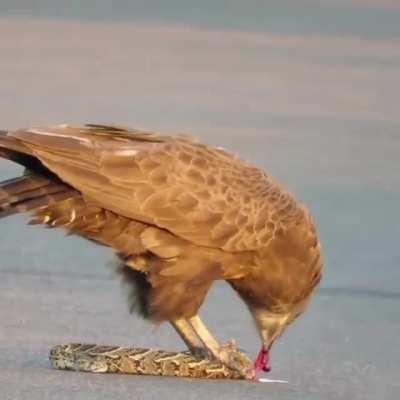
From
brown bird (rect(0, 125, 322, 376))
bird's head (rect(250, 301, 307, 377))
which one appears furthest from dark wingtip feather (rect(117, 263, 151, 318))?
bird's head (rect(250, 301, 307, 377))

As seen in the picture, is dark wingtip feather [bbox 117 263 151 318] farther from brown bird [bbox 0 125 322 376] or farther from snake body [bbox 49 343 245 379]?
snake body [bbox 49 343 245 379]

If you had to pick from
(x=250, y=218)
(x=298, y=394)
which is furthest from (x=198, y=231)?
(x=298, y=394)

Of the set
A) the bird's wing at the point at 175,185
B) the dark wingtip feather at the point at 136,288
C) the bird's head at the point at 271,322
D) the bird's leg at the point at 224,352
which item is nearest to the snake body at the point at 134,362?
the bird's leg at the point at 224,352

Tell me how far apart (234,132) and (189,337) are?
5535 millimetres

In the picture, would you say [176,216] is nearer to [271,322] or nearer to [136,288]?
[136,288]

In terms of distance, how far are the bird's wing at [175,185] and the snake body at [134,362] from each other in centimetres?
48

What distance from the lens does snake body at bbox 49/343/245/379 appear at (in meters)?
9.07

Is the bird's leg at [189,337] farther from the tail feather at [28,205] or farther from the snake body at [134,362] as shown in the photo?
the tail feather at [28,205]

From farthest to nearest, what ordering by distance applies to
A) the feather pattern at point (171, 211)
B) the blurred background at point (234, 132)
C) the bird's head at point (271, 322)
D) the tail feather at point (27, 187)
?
the bird's head at point (271, 322) < the blurred background at point (234, 132) < the feather pattern at point (171, 211) < the tail feather at point (27, 187)

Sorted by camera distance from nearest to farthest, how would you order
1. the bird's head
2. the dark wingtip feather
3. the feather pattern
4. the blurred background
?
the feather pattern
the dark wingtip feather
the blurred background
the bird's head

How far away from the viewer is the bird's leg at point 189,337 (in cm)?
938

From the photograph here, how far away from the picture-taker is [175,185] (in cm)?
939

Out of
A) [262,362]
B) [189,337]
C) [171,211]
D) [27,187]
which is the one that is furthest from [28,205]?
[262,362]

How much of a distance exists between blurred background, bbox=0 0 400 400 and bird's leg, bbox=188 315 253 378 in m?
0.14
